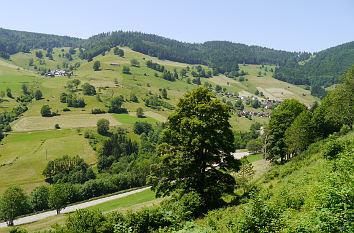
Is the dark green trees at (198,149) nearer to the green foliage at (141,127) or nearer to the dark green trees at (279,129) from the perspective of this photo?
the dark green trees at (279,129)

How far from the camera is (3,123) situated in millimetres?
172375

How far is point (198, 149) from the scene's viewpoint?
25.8m

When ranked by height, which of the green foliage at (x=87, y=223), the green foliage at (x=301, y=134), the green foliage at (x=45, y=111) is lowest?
the green foliage at (x=45, y=111)

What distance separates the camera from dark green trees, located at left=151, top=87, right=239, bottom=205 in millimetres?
25906

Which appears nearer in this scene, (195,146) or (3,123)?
(195,146)

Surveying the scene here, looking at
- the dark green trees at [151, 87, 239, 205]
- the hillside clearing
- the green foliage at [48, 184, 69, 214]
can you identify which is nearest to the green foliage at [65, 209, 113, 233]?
the dark green trees at [151, 87, 239, 205]

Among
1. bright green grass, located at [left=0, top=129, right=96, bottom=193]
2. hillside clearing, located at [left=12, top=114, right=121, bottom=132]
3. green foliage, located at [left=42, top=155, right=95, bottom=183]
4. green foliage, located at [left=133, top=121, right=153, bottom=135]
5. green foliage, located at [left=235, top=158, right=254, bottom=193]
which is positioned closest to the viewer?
green foliage, located at [left=235, top=158, right=254, bottom=193]

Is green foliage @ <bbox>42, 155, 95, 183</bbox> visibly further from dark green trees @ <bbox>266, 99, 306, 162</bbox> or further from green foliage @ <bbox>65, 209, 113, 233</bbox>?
green foliage @ <bbox>65, 209, 113, 233</bbox>

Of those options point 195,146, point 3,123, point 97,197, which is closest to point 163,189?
point 195,146

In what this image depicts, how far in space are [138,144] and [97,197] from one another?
76.1 meters

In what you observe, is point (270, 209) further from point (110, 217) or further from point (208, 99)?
point (208, 99)

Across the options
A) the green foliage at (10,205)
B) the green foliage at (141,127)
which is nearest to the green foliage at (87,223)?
the green foliage at (10,205)

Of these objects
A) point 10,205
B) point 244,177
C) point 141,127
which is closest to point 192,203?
point 244,177

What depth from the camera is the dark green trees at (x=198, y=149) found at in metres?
25.9
